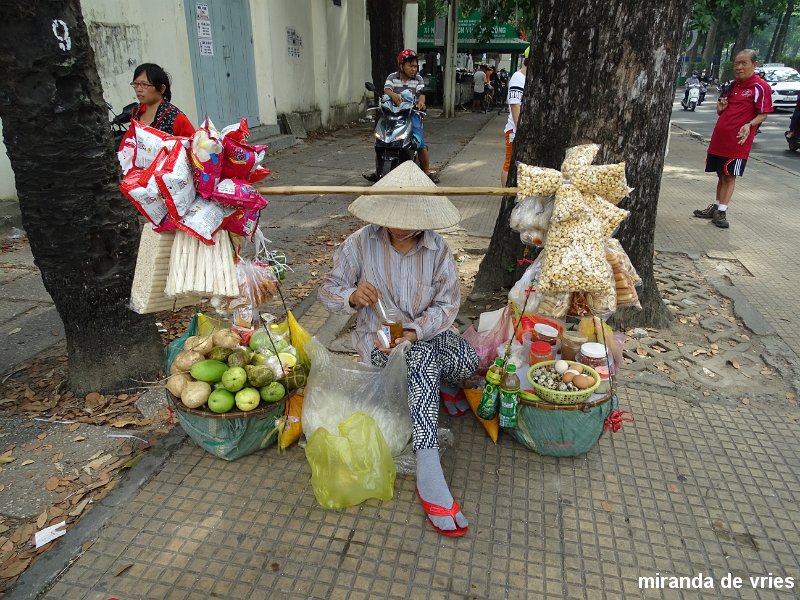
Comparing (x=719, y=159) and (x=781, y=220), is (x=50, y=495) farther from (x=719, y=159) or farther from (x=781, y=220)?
(x=781, y=220)

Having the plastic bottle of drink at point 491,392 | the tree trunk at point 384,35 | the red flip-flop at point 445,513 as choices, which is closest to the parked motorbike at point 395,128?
the plastic bottle of drink at point 491,392

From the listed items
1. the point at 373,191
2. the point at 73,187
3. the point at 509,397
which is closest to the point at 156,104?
the point at 73,187

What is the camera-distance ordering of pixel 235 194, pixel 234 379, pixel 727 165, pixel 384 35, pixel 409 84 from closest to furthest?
pixel 235 194
pixel 234 379
pixel 727 165
pixel 409 84
pixel 384 35

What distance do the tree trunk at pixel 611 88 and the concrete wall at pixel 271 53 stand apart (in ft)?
18.2

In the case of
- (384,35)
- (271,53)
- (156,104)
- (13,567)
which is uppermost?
(384,35)

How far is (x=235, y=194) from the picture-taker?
2.06 metres

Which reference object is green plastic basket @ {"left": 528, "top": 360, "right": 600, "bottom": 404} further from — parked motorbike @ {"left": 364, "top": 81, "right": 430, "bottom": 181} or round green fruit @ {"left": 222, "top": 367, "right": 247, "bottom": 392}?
parked motorbike @ {"left": 364, "top": 81, "right": 430, "bottom": 181}

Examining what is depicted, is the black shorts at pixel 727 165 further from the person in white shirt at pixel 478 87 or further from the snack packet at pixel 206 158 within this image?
the person in white shirt at pixel 478 87

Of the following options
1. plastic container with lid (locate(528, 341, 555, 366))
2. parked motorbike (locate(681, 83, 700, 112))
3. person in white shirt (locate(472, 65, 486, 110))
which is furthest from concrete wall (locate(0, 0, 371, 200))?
parked motorbike (locate(681, 83, 700, 112))

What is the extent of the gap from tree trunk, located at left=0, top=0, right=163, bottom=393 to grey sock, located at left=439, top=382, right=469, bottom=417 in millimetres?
1776

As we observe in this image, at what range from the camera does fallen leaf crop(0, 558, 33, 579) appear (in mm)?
2051

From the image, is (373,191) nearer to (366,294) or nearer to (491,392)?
(366,294)

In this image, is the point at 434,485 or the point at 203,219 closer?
the point at 203,219

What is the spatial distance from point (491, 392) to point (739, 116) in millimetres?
5116
